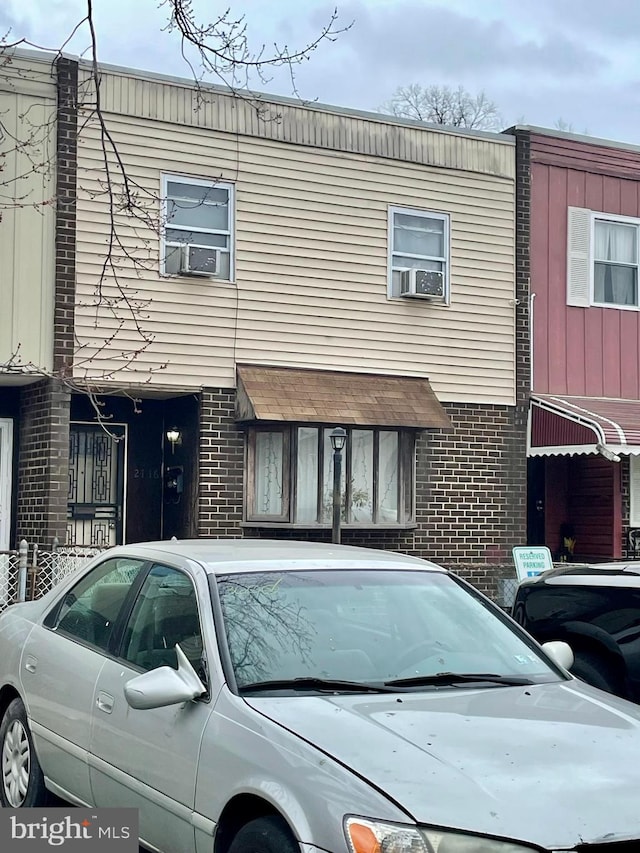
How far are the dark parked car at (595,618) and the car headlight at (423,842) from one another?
3674 mm

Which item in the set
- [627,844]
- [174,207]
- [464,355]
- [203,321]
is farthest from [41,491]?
[627,844]

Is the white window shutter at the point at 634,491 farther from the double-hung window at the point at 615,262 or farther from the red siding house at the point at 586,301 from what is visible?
the double-hung window at the point at 615,262

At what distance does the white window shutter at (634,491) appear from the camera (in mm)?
17969

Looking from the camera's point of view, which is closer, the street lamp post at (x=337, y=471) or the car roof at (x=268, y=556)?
the car roof at (x=268, y=556)

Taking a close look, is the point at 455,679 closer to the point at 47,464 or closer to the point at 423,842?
the point at 423,842

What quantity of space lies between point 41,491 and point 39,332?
6.24ft

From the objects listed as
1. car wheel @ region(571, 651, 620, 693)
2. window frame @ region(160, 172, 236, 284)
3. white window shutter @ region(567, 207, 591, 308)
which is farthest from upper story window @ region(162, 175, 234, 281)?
car wheel @ region(571, 651, 620, 693)

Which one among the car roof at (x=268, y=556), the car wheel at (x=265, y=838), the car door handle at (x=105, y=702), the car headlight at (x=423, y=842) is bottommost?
the car wheel at (x=265, y=838)

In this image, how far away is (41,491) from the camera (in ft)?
46.9

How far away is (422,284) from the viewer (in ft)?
53.2

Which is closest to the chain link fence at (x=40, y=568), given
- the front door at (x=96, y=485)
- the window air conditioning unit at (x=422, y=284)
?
the front door at (x=96, y=485)

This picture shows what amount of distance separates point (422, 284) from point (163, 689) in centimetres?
1227

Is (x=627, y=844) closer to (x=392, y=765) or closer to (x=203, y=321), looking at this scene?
(x=392, y=765)

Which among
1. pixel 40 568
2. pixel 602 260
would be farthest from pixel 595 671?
pixel 602 260
